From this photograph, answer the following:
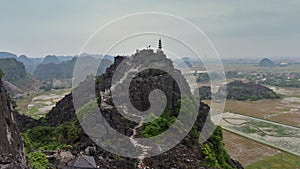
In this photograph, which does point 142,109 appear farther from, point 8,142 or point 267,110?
point 267,110

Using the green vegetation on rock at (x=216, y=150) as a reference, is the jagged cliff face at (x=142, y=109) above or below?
above

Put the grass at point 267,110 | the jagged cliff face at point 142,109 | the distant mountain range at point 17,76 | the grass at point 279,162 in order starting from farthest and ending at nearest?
the distant mountain range at point 17,76 → the grass at point 267,110 → the grass at point 279,162 → the jagged cliff face at point 142,109

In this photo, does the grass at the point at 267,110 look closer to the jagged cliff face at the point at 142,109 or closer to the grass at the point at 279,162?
the grass at the point at 279,162

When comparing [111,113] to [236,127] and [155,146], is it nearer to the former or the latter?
[155,146]

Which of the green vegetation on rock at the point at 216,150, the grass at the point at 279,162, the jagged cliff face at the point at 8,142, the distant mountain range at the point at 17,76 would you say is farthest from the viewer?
the distant mountain range at the point at 17,76

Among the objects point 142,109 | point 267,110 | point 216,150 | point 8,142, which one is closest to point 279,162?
point 216,150

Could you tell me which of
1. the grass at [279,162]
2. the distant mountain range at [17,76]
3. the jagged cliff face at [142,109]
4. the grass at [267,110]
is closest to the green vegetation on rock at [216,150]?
the jagged cliff face at [142,109]

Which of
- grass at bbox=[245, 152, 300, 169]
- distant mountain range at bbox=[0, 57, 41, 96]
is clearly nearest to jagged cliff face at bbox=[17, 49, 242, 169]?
grass at bbox=[245, 152, 300, 169]

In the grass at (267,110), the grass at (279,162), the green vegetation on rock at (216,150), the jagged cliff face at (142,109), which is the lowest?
the grass at (279,162)
